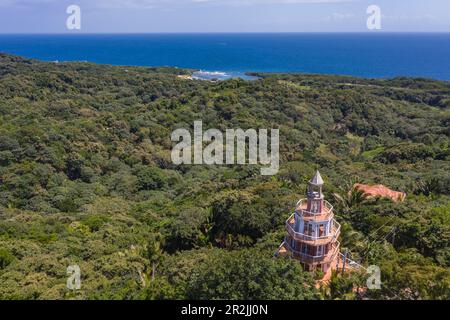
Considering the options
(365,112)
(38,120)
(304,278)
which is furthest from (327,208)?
(365,112)

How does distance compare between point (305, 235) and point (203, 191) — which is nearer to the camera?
point (305, 235)

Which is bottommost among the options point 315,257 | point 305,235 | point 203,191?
point 203,191

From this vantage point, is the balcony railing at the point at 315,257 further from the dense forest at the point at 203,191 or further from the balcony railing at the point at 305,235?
the dense forest at the point at 203,191

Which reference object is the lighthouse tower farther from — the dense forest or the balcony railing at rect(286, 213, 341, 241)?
the dense forest

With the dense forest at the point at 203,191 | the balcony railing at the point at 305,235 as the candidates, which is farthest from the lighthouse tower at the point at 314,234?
the dense forest at the point at 203,191

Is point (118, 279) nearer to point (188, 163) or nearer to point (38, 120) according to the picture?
point (188, 163)

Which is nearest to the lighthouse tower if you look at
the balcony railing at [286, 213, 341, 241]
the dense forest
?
the balcony railing at [286, 213, 341, 241]

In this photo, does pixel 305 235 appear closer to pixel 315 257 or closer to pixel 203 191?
pixel 315 257

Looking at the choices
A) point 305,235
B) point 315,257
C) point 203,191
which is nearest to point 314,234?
point 305,235
